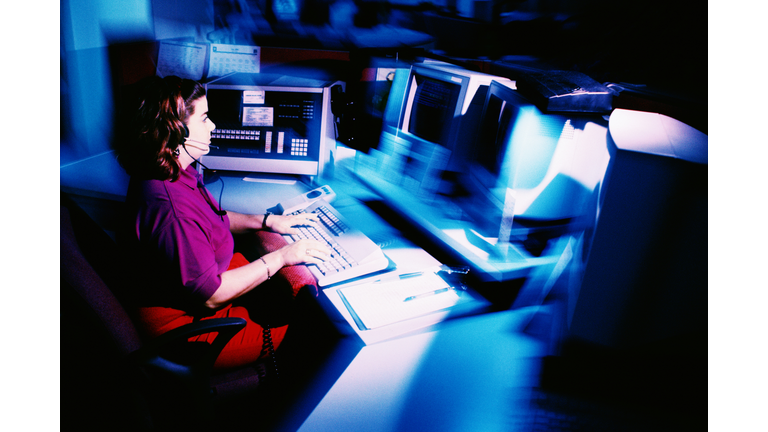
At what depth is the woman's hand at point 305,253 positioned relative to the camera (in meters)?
1.19

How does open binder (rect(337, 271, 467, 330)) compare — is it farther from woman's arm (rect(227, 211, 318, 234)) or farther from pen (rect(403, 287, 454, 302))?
woman's arm (rect(227, 211, 318, 234))

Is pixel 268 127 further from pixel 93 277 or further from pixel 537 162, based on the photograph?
pixel 537 162

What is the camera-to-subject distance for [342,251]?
1.22m

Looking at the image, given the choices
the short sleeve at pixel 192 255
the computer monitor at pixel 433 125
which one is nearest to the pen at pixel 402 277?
the computer monitor at pixel 433 125

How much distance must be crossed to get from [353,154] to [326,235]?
2.15 feet

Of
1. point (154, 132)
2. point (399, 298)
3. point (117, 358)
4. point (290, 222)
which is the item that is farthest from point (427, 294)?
point (154, 132)

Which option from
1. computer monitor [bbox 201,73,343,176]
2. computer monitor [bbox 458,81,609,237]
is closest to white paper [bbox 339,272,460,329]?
computer monitor [bbox 458,81,609,237]

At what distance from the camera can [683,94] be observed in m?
1.05

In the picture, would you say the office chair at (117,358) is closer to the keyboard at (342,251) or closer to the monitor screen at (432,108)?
the keyboard at (342,251)

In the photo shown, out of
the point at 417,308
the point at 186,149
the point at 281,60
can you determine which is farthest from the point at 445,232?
the point at 281,60

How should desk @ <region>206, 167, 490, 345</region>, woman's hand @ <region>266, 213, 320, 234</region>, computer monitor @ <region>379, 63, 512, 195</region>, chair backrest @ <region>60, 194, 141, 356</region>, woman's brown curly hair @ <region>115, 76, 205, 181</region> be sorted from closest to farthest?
chair backrest @ <region>60, 194, 141, 356</region>, desk @ <region>206, 167, 490, 345</region>, woman's brown curly hair @ <region>115, 76, 205, 181</region>, computer monitor @ <region>379, 63, 512, 195</region>, woman's hand @ <region>266, 213, 320, 234</region>

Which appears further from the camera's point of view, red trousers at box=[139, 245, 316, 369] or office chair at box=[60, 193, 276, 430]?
red trousers at box=[139, 245, 316, 369]

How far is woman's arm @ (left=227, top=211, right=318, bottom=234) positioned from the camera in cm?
144

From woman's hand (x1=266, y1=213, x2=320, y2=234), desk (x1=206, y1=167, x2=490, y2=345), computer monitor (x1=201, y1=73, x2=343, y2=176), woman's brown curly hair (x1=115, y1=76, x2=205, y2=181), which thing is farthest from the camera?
computer monitor (x1=201, y1=73, x2=343, y2=176)
